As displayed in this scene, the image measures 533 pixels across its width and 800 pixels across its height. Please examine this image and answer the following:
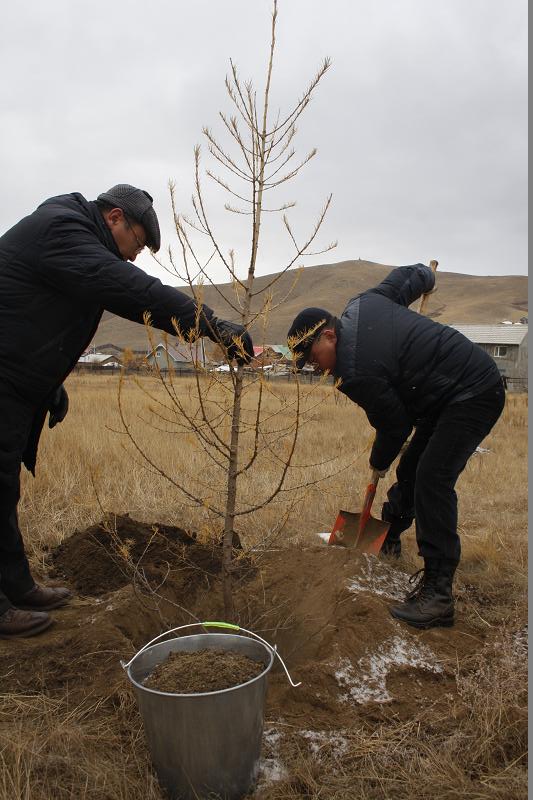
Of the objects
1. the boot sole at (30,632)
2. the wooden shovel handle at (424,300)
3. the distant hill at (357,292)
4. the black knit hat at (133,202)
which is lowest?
the boot sole at (30,632)

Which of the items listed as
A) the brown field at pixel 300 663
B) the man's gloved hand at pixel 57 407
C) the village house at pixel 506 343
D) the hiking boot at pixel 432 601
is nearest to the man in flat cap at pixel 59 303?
the man's gloved hand at pixel 57 407

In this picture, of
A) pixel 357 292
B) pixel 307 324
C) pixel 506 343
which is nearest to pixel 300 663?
pixel 307 324

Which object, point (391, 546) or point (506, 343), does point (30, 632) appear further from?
point (506, 343)

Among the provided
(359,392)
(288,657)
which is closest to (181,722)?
(288,657)

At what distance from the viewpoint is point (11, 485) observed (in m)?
2.96

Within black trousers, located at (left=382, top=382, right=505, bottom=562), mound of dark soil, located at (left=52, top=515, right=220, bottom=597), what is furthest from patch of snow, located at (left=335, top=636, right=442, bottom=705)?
mound of dark soil, located at (left=52, top=515, right=220, bottom=597)

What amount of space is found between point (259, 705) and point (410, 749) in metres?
0.69

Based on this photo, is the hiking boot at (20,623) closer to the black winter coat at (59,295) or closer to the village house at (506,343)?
the black winter coat at (59,295)

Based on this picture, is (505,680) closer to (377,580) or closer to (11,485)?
(377,580)

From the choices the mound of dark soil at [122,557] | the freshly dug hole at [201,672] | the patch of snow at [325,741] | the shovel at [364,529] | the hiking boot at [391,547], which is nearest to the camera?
the freshly dug hole at [201,672]

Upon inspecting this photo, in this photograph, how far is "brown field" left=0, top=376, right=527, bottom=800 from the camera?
6.73ft

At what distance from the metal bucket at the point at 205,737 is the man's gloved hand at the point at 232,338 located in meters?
1.24

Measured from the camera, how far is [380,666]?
2.80 metres

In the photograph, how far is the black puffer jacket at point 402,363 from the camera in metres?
3.31
